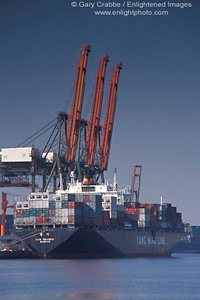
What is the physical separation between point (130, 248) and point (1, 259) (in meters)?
20.8

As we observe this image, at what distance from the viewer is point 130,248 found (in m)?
113

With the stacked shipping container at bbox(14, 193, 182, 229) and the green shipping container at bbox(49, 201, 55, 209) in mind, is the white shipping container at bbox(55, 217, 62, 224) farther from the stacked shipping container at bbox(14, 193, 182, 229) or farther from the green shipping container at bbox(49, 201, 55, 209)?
the green shipping container at bbox(49, 201, 55, 209)

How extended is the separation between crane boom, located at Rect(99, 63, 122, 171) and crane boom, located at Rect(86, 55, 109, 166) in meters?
3.72

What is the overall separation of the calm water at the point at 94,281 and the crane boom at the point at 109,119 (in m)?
38.5

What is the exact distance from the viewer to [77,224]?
328 ft

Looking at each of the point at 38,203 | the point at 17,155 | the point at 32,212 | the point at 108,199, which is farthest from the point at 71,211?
the point at 17,155

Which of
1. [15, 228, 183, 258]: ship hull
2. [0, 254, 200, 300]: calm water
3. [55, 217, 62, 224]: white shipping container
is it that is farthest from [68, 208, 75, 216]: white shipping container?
[0, 254, 200, 300]: calm water

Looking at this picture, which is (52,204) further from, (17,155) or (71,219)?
(17,155)

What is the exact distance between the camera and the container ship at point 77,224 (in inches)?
3903

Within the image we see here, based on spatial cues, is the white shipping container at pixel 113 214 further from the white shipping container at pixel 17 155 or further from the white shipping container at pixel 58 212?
the white shipping container at pixel 17 155

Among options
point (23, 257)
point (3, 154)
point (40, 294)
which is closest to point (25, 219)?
point (23, 257)

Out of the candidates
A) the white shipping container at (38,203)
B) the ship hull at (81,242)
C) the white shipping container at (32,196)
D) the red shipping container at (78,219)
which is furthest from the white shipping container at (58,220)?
the white shipping container at (32,196)

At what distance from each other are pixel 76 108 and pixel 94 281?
52.6 m

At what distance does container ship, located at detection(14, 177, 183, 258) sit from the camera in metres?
99.1
